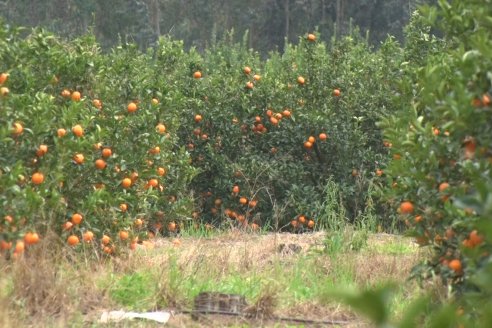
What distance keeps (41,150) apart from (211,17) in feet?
113

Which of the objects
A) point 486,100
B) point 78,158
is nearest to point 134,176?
point 78,158

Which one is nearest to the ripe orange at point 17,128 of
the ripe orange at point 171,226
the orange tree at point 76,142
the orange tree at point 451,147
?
the orange tree at point 76,142

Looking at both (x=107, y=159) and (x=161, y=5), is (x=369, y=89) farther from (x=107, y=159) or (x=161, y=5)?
(x=161, y=5)

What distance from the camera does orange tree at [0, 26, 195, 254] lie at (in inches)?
221

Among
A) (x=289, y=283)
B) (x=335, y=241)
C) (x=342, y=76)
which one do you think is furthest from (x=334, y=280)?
(x=342, y=76)

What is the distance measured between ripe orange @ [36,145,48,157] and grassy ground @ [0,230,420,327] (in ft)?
2.11

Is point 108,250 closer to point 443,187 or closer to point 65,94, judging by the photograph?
point 65,94

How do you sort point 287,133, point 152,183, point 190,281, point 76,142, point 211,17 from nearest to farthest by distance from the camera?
1. point 190,281
2. point 76,142
3. point 152,183
4. point 287,133
5. point 211,17

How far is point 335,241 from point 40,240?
253 cm

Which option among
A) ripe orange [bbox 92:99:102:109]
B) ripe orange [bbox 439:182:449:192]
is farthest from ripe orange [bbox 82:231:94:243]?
ripe orange [bbox 439:182:449:192]

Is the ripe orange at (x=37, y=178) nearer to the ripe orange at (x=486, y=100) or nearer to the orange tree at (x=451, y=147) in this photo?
the orange tree at (x=451, y=147)

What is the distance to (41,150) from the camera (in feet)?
19.1

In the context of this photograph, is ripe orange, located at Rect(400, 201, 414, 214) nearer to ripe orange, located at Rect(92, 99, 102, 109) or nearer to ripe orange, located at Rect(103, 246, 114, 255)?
ripe orange, located at Rect(103, 246, 114, 255)

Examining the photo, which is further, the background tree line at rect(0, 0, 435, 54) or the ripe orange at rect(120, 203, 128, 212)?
the background tree line at rect(0, 0, 435, 54)
